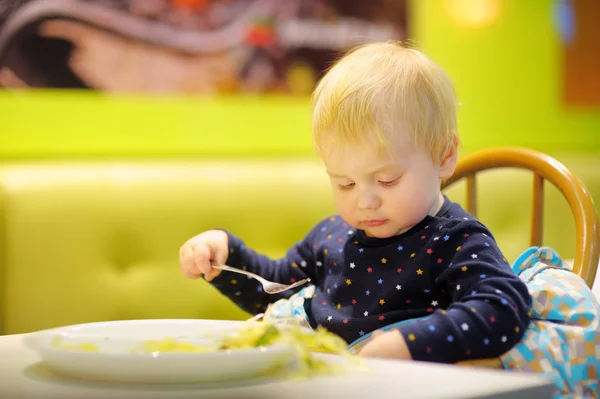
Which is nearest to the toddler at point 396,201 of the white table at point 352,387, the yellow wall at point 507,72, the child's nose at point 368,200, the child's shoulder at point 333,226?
the child's nose at point 368,200

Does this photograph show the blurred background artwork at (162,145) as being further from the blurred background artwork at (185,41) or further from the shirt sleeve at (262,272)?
the shirt sleeve at (262,272)

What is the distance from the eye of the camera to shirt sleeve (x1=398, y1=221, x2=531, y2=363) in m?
0.96

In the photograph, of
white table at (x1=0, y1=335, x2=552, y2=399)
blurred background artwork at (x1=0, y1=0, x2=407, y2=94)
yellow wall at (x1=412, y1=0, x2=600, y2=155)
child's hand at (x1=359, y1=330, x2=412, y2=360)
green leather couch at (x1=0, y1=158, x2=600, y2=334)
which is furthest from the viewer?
yellow wall at (x1=412, y1=0, x2=600, y2=155)

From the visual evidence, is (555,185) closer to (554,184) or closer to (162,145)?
(554,184)

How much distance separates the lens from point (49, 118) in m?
1.97

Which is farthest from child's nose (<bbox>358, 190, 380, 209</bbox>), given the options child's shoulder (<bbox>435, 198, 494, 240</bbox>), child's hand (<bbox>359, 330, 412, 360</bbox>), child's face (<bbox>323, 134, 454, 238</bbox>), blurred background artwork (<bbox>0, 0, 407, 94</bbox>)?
blurred background artwork (<bbox>0, 0, 407, 94</bbox>)

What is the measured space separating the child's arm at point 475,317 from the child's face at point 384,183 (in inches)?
4.5

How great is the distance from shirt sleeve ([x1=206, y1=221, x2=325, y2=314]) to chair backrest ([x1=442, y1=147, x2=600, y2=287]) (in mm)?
375

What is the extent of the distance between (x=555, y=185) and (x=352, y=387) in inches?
32.9

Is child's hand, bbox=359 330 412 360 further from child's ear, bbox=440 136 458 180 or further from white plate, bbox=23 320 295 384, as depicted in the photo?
child's ear, bbox=440 136 458 180

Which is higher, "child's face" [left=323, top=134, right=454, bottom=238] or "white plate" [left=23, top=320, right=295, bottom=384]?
"child's face" [left=323, top=134, right=454, bottom=238]

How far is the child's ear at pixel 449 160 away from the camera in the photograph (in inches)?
47.6

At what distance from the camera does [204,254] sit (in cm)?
132

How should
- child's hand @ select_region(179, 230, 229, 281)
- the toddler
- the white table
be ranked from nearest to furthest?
the white table < the toddler < child's hand @ select_region(179, 230, 229, 281)
